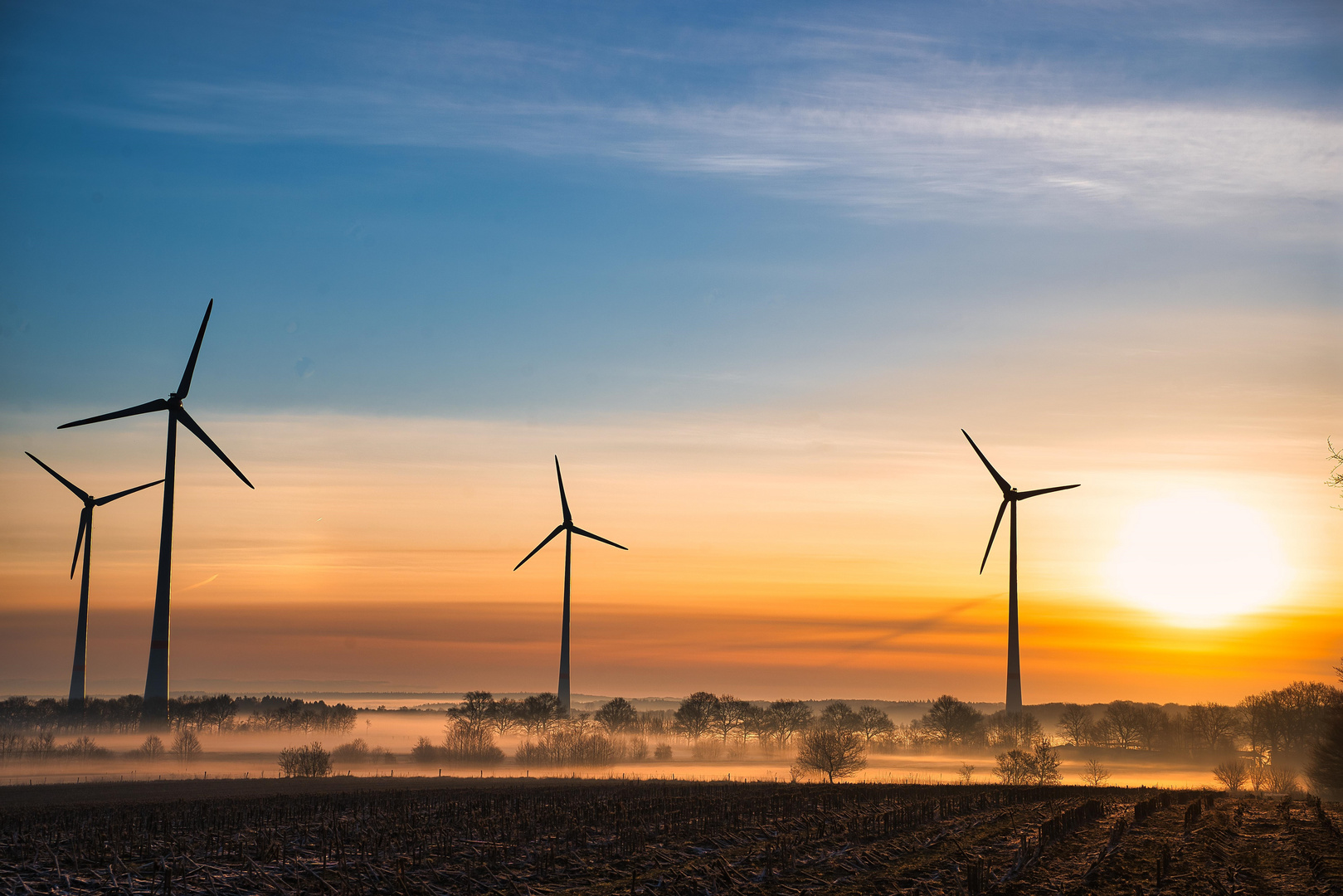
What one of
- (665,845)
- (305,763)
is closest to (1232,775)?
(305,763)

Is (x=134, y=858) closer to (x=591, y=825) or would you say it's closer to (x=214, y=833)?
(x=214, y=833)

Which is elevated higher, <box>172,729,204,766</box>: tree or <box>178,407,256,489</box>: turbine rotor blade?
<box>178,407,256,489</box>: turbine rotor blade

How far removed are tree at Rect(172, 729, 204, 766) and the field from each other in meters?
100

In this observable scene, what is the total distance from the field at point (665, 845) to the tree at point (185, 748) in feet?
328

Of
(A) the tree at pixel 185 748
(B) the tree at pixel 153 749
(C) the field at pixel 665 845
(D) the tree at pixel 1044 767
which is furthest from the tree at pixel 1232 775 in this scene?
(A) the tree at pixel 185 748

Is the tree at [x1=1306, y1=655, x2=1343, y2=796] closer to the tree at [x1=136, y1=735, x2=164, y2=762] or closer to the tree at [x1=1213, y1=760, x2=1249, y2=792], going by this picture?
the tree at [x1=1213, y1=760, x2=1249, y2=792]

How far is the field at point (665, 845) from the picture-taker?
36562mm

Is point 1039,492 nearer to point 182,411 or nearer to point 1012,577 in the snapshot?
point 1012,577

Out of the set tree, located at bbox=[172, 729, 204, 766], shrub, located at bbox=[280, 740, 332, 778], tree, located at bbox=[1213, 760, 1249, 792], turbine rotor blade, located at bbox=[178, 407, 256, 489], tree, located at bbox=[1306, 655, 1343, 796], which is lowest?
tree, located at bbox=[172, 729, 204, 766]

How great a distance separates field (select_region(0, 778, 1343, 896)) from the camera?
36562 mm

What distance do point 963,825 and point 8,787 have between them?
3404 inches

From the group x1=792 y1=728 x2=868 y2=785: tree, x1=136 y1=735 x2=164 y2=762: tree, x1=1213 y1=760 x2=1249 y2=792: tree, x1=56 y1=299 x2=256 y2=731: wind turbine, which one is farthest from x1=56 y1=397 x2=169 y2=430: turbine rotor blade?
x1=1213 y1=760 x2=1249 y2=792: tree

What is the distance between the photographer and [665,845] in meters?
46.4

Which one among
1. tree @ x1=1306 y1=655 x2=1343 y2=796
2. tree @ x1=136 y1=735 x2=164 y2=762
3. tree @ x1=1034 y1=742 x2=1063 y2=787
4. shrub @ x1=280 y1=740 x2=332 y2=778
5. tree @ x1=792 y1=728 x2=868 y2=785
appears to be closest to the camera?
tree @ x1=1306 y1=655 x2=1343 y2=796
